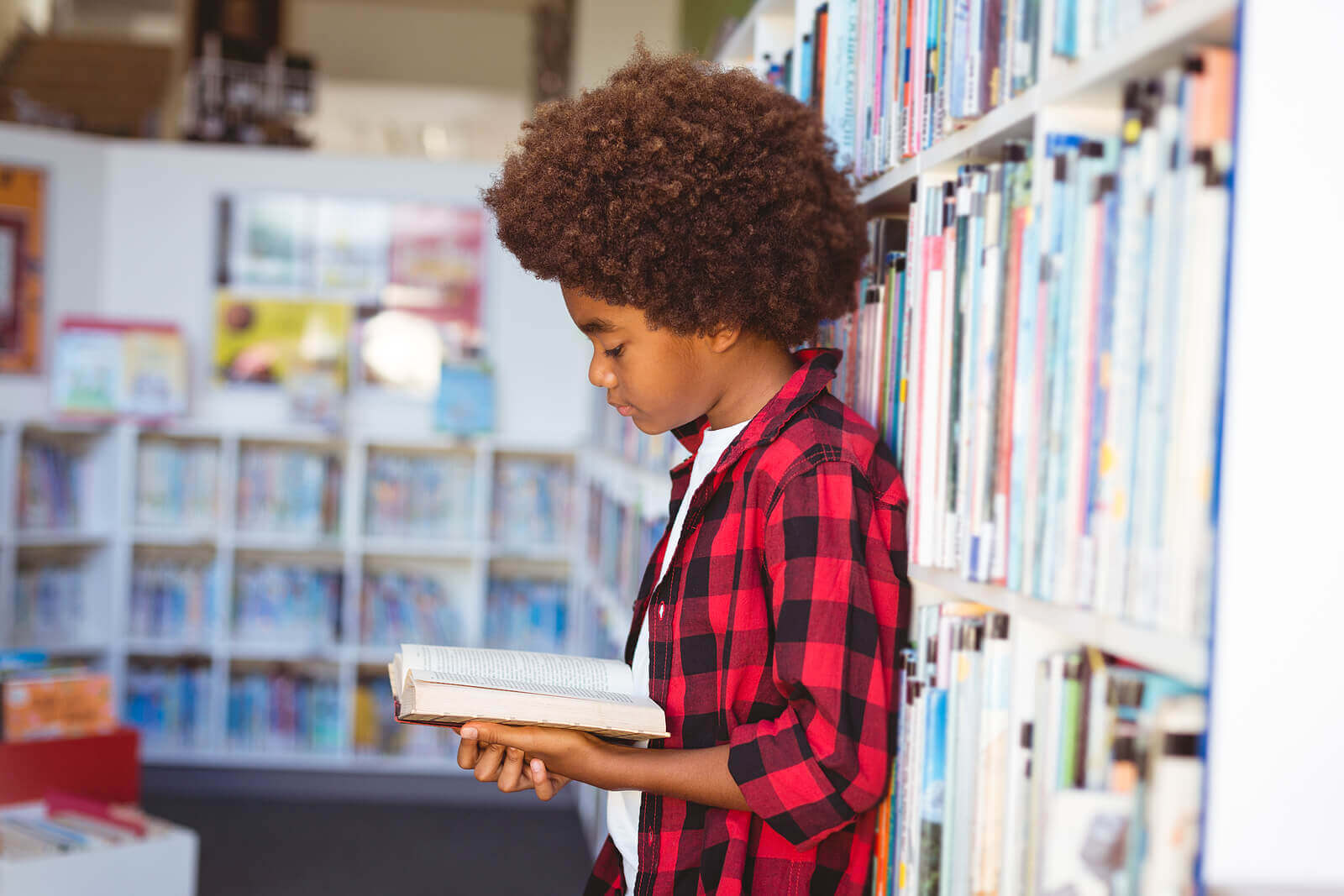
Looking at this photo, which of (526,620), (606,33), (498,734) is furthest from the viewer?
(606,33)

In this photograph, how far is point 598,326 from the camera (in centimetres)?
115

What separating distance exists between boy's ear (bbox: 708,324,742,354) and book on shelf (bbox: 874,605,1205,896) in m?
0.33

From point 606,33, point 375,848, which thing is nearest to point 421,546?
point 375,848

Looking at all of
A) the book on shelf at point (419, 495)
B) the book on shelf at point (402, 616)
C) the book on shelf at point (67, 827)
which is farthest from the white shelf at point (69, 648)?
the book on shelf at point (67, 827)

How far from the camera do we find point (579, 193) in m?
1.10

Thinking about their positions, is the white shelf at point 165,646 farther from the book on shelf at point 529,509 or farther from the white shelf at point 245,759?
the book on shelf at point 529,509

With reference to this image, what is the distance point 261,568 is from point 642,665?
3382mm

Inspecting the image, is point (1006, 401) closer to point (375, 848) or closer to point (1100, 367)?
point (1100, 367)

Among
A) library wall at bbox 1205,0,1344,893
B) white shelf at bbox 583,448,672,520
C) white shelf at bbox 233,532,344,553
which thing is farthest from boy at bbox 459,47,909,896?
white shelf at bbox 233,532,344,553

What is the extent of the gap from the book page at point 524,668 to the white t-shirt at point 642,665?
0.02 m

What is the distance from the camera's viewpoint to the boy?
971 millimetres

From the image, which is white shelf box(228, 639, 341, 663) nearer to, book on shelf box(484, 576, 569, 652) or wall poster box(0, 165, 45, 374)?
book on shelf box(484, 576, 569, 652)

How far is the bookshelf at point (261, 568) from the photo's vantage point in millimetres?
3992

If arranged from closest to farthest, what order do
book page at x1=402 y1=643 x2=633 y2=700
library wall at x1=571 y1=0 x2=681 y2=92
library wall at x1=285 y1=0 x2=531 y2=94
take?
book page at x1=402 y1=643 x2=633 y2=700
library wall at x1=571 y1=0 x2=681 y2=92
library wall at x1=285 y1=0 x2=531 y2=94
